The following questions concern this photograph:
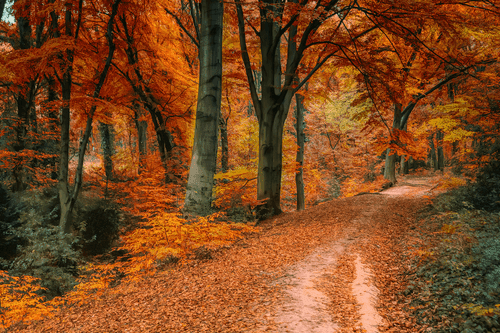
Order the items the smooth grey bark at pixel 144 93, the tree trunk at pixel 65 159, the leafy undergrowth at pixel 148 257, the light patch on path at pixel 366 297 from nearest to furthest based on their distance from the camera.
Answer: the light patch on path at pixel 366 297 → the leafy undergrowth at pixel 148 257 → the tree trunk at pixel 65 159 → the smooth grey bark at pixel 144 93

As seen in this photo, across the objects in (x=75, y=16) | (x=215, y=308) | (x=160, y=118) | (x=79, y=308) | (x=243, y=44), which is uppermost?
(x=75, y=16)

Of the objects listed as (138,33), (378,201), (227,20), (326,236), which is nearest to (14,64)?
(138,33)

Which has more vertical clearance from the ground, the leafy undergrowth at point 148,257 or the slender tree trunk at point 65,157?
the slender tree trunk at point 65,157

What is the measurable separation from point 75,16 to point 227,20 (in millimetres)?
4958

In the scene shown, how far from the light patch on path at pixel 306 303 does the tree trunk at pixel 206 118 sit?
8.43 ft

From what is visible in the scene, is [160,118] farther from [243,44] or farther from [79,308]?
[79,308]

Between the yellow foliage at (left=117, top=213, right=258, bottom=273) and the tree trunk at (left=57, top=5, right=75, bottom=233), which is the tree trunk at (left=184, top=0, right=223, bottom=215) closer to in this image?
the yellow foliage at (left=117, top=213, right=258, bottom=273)

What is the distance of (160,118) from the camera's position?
11328mm

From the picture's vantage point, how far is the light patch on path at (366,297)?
2.91 metres

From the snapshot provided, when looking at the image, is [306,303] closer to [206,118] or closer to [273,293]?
[273,293]

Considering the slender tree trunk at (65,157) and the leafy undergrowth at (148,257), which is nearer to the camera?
the leafy undergrowth at (148,257)

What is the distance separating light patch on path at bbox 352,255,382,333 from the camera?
291 centimetres

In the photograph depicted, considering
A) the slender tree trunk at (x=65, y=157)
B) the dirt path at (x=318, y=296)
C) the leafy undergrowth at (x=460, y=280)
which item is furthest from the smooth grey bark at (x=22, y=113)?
the leafy undergrowth at (x=460, y=280)

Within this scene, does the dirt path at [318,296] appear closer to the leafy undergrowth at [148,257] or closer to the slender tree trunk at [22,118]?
the leafy undergrowth at [148,257]
